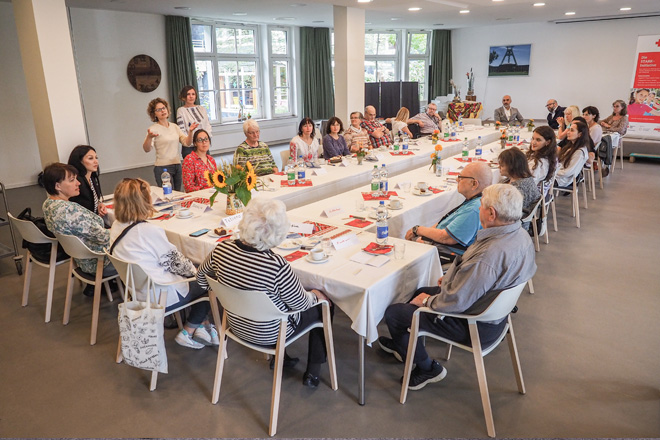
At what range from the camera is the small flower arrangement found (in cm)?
340

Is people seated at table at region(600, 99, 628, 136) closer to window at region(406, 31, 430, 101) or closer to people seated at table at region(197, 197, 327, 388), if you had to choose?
window at region(406, 31, 430, 101)

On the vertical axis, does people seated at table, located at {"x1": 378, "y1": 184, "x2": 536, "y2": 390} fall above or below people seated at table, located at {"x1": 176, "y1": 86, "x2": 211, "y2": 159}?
below

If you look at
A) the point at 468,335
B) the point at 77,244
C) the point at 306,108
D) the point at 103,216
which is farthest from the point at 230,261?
the point at 306,108

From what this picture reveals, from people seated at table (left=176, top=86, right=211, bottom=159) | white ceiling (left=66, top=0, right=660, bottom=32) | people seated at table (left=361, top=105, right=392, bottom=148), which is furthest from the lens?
white ceiling (left=66, top=0, right=660, bottom=32)

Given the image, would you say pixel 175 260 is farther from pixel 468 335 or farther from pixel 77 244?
pixel 468 335

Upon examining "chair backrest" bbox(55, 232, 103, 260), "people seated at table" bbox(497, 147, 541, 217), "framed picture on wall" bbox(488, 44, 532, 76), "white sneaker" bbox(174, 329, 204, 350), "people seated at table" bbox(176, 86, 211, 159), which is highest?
"framed picture on wall" bbox(488, 44, 532, 76)

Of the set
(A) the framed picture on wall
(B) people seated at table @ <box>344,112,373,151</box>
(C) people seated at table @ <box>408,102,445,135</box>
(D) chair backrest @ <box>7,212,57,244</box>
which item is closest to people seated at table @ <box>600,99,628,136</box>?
(C) people seated at table @ <box>408,102,445,135</box>

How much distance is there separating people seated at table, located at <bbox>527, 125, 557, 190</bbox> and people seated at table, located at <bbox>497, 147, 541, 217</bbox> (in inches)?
25.8

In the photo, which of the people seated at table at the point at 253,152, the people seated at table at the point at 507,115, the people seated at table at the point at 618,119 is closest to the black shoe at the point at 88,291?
the people seated at table at the point at 253,152

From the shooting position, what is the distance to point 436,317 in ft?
8.07

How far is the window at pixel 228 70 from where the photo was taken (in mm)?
10344

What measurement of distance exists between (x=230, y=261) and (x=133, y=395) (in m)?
1.06

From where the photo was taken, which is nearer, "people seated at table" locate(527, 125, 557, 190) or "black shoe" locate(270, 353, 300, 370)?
"black shoe" locate(270, 353, 300, 370)

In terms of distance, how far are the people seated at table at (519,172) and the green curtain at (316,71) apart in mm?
8639
